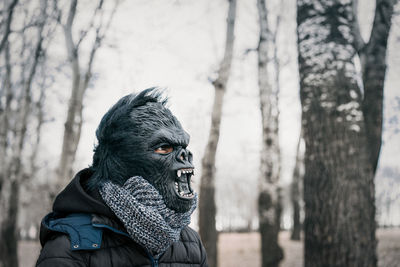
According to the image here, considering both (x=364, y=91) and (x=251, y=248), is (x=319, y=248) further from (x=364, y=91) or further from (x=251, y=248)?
(x=251, y=248)

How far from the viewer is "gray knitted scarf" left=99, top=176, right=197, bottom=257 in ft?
5.09

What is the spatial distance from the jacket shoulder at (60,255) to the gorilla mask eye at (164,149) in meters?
0.60

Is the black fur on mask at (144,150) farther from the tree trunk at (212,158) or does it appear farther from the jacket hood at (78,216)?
the tree trunk at (212,158)

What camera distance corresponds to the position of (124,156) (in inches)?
65.8

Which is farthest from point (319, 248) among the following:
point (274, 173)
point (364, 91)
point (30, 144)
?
point (30, 144)

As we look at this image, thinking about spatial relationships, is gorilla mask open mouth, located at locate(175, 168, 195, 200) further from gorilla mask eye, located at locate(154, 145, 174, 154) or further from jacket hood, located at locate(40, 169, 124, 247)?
jacket hood, located at locate(40, 169, 124, 247)

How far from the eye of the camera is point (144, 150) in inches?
65.5

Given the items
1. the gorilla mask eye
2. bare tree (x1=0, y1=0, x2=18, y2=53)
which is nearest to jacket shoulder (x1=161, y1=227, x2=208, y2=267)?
the gorilla mask eye

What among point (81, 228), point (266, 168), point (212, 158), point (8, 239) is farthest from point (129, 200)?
point (8, 239)

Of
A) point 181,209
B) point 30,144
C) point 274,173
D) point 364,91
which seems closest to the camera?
point 181,209

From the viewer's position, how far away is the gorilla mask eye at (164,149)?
1.69 metres

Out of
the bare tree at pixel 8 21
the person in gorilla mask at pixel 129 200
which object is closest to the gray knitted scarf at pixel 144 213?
the person in gorilla mask at pixel 129 200

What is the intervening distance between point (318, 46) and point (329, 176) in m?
1.47

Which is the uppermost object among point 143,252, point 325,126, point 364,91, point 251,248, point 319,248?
point 364,91
